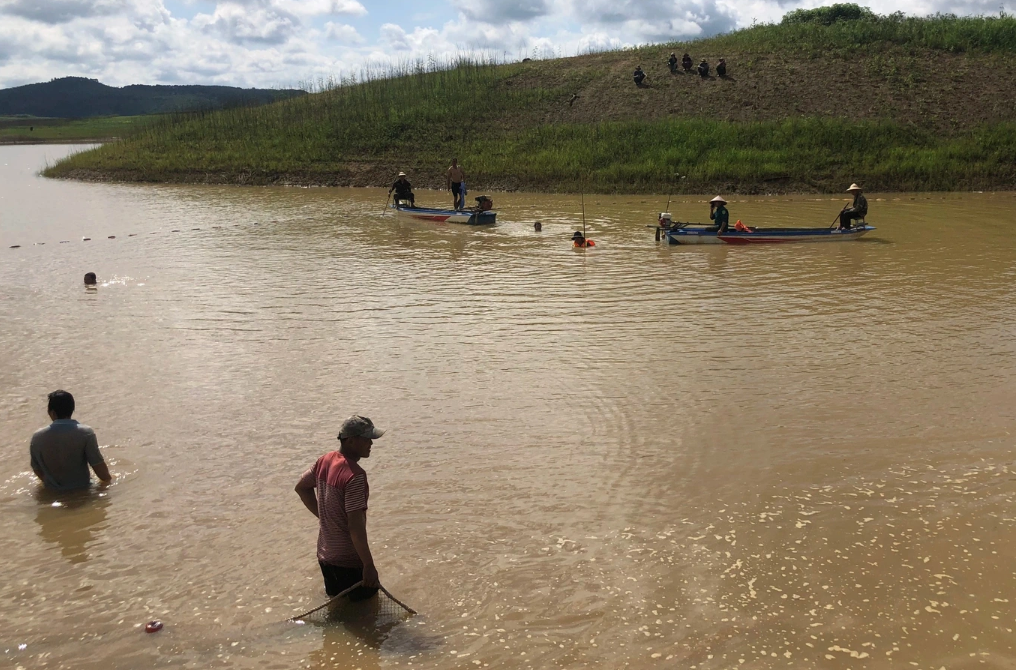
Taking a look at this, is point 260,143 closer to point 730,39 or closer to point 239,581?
point 730,39

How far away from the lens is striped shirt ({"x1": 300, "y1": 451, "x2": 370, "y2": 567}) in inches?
188

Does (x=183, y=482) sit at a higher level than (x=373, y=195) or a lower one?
lower

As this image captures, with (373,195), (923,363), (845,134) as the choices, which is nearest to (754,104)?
(845,134)

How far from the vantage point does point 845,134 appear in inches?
1347

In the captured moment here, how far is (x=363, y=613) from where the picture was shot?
520 cm

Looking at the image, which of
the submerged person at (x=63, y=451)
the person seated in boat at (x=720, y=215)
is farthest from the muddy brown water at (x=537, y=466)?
the person seated in boat at (x=720, y=215)

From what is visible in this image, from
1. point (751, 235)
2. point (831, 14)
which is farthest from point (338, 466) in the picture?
point (831, 14)

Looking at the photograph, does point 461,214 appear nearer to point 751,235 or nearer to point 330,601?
point 751,235

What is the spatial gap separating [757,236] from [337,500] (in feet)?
53.9

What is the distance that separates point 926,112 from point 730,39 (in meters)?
13.6

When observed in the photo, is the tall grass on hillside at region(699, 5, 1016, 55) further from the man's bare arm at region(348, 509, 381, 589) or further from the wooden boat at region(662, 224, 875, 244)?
the man's bare arm at region(348, 509, 381, 589)

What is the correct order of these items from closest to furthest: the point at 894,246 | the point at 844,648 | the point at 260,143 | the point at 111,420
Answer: the point at 844,648, the point at 111,420, the point at 894,246, the point at 260,143

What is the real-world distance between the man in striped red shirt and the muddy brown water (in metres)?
0.31

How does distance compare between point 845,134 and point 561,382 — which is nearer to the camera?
point 561,382
